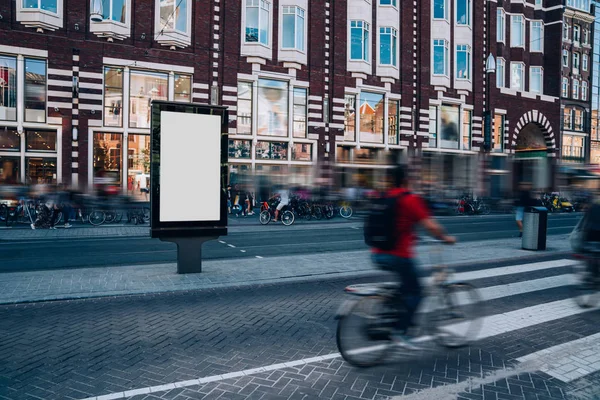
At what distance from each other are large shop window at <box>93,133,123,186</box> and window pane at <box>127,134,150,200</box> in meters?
0.45

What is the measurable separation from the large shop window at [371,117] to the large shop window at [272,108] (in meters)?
6.04

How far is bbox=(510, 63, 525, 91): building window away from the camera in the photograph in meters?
40.9

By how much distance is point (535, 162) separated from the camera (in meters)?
34.0

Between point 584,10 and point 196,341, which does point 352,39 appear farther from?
point 584,10

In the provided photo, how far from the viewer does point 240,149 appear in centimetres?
2695

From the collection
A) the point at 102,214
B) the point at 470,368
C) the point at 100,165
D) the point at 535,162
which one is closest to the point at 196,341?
the point at 470,368

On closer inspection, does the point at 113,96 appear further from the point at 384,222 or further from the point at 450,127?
the point at 450,127

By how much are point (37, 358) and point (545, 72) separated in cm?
5171

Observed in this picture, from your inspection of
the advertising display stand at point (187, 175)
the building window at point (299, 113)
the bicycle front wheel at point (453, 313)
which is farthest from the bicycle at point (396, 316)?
the building window at point (299, 113)

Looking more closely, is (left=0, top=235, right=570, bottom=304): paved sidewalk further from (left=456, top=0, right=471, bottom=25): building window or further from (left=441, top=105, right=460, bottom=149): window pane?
(left=456, top=0, right=471, bottom=25): building window

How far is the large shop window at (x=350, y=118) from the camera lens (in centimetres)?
3064

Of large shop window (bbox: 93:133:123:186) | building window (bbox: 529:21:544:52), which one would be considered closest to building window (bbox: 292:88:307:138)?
large shop window (bbox: 93:133:123:186)

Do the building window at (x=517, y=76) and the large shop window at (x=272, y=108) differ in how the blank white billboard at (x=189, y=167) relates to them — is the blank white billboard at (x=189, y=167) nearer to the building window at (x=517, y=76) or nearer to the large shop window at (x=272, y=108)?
the large shop window at (x=272, y=108)

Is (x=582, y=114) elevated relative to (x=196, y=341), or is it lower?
elevated
